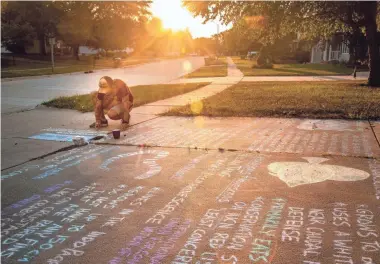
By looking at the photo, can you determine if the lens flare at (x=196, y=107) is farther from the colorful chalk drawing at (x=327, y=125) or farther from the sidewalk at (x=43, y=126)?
the colorful chalk drawing at (x=327, y=125)

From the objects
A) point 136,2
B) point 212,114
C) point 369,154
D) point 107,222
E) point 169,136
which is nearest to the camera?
point 107,222

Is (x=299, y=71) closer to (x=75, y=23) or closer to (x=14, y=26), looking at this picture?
(x=14, y=26)

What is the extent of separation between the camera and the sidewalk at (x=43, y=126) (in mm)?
6137

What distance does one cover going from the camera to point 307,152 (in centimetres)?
573

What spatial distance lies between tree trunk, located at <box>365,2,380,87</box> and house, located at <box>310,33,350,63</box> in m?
21.2

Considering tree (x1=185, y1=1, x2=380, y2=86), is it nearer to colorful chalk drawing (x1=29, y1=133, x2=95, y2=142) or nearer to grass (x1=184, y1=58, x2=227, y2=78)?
grass (x1=184, y1=58, x2=227, y2=78)

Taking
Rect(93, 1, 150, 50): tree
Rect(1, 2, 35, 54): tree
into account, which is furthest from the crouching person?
Rect(93, 1, 150, 50): tree

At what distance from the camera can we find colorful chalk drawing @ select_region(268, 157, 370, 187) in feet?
14.8

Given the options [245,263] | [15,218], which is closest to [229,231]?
[245,263]

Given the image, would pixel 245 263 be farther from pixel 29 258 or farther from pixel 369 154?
pixel 369 154

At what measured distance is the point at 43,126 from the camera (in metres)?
8.57

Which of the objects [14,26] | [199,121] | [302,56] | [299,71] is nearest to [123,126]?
[199,121]

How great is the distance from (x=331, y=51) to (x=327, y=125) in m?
42.2

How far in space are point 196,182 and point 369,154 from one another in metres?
2.83
